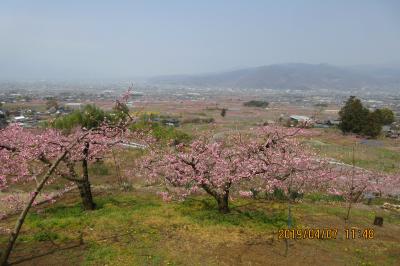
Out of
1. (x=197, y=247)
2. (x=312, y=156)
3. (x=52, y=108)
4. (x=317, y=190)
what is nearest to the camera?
(x=197, y=247)

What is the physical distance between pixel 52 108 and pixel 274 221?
103 metres

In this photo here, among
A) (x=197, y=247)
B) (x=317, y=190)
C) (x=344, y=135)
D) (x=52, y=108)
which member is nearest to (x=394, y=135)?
(x=344, y=135)

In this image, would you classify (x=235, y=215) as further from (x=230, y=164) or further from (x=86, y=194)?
(x=86, y=194)

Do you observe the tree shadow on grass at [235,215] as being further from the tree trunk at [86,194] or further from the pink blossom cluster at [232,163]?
the tree trunk at [86,194]

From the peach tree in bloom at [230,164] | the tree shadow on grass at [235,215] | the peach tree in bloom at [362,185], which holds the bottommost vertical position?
the peach tree in bloom at [362,185]

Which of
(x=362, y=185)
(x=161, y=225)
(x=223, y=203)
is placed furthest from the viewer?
(x=362, y=185)

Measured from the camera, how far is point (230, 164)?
56.1 ft

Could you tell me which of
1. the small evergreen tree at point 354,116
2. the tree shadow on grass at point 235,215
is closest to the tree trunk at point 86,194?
the tree shadow on grass at point 235,215

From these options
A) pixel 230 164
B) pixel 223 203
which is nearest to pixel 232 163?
pixel 230 164

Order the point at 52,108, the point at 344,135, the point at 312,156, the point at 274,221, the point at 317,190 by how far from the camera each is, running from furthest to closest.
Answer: the point at 52,108, the point at 344,135, the point at 317,190, the point at 312,156, the point at 274,221

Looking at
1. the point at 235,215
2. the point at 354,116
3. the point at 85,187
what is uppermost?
the point at 85,187

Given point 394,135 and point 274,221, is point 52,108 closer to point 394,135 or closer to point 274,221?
point 394,135

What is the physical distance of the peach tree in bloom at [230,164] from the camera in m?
17.0

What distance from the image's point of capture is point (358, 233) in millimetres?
15742
